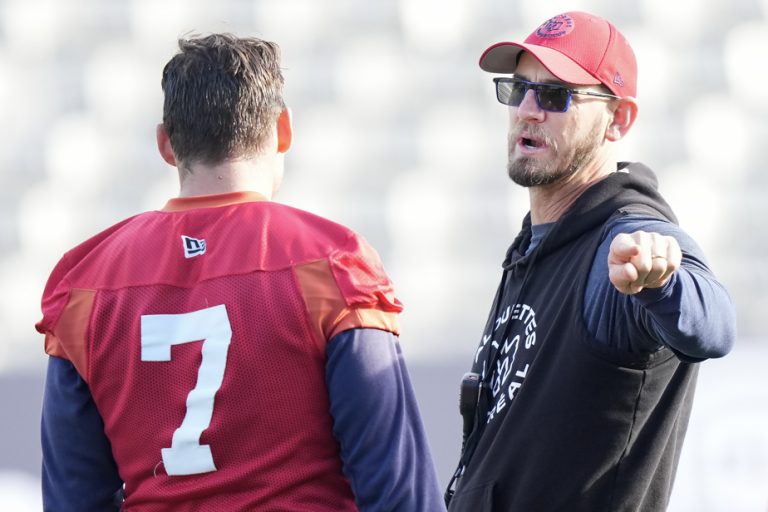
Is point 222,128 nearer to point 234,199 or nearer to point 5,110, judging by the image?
point 234,199

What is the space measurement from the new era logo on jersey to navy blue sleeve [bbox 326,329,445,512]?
242 mm

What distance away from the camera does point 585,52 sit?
2289 mm

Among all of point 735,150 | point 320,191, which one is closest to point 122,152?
point 320,191

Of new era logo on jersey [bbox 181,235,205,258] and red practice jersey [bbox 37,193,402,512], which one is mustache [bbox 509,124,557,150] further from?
new era logo on jersey [bbox 181,235,205,258]

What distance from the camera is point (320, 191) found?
4414 millimetres

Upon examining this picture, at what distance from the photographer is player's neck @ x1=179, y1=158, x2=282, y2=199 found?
1695 millimetres

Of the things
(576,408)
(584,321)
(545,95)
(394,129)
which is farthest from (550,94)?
Answer: (394,129)

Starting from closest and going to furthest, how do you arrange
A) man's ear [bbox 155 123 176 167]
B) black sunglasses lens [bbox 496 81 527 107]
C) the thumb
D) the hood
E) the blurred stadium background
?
the thumb, man's ear [bbox 155 123 176 167], the hood, black sunglasses lens [bbox 496 81 527 107], the blurred stadium background

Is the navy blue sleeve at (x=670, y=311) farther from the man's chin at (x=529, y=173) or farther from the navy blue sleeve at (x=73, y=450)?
the navy blue sleeve at (x=73, y=450)

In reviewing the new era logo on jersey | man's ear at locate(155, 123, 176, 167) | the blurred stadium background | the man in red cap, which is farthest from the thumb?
the blurred stadium background

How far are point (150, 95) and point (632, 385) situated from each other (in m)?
3.11

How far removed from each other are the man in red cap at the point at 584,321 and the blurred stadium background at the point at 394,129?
1.86m

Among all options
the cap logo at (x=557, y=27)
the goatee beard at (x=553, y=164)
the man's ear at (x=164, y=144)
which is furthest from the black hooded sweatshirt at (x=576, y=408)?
the man's ear at (x=164, y=144)

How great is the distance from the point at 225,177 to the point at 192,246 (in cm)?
12
